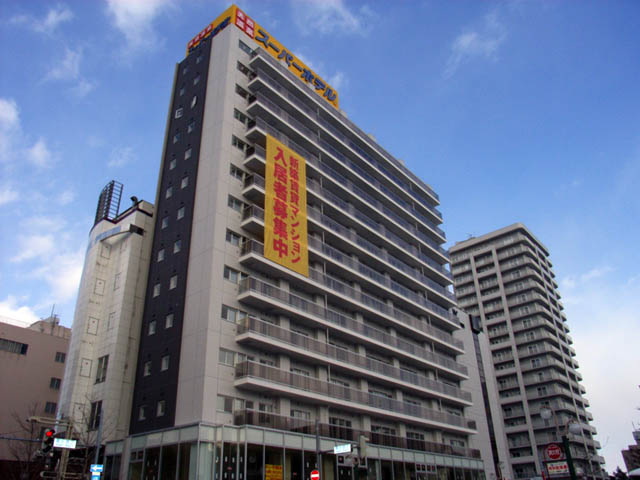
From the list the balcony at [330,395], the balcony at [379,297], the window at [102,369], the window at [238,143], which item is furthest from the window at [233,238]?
the window at [102,369]

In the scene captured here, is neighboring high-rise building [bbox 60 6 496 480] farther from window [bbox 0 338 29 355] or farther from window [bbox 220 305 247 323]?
window [bbox 0 338 29 355]

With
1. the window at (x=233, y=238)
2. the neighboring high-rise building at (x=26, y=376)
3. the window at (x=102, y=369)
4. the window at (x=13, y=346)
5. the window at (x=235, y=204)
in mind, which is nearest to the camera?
the window at (x=233, y=238)

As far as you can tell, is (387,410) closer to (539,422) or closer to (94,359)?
(94,359)

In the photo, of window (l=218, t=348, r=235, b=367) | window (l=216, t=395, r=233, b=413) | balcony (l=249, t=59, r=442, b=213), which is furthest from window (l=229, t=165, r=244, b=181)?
window (l=216, t=395, r=233, b=413)

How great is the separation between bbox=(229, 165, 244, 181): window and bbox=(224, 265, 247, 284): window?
917cm

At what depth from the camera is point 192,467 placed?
3481 cm

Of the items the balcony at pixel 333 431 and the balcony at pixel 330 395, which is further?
the balcony at pixel 330 395

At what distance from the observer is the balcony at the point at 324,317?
4312 centimetres

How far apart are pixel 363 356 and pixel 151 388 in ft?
65.0

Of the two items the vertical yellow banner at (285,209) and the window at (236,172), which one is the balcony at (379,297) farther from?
the window at (236,172)

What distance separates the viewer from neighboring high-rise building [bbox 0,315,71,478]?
62812mm

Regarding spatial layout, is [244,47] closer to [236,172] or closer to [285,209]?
[236,172]

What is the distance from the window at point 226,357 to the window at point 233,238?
928cm

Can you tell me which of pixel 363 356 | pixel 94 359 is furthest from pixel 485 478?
pixel 94 359
